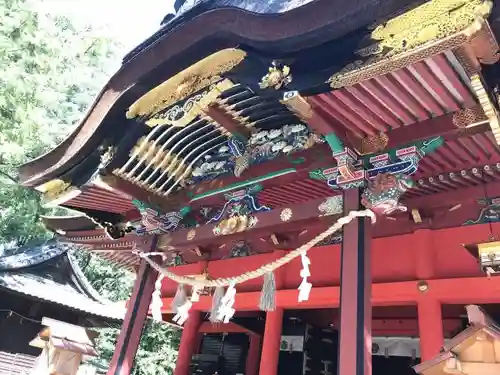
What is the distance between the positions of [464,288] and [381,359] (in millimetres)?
3500

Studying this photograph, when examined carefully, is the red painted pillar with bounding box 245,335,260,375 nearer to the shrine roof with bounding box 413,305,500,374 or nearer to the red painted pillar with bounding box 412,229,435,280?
the red painted pillar with bounding box 412,229,435,280

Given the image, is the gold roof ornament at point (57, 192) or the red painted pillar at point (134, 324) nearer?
the red painted pillar at point (134, 324)

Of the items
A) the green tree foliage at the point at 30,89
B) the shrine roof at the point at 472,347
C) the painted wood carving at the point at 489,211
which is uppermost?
the green tree foliage at the point at 30,89

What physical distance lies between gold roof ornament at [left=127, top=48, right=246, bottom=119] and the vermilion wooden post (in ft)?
4.96

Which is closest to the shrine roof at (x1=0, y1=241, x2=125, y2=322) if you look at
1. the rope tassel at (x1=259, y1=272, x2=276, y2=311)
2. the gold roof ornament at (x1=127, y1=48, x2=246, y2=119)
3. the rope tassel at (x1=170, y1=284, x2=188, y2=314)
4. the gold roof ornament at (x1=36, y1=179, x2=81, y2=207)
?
the gold roof ornament at (x1=36, y1=179, x2=81, y2=207)

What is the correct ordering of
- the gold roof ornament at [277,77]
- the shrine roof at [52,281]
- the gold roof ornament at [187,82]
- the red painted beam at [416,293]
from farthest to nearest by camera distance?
the shrine roof at [52,281] < the red painted beam at [416,293] < the gold roof ornament at [187,82] < the gold roof ornament at [277,77]

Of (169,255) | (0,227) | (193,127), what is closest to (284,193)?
(193,127)

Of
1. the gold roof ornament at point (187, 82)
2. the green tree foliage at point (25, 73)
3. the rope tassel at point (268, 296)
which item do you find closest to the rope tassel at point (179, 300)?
the rope tassel at point (268, 296)

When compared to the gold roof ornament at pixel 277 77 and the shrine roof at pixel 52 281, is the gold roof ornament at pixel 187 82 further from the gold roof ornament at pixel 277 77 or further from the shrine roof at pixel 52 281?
the shrine roof at pixel 52 281

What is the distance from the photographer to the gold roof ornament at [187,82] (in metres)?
3.43

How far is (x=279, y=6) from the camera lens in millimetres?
3186

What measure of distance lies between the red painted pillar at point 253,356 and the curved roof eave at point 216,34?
522 cm

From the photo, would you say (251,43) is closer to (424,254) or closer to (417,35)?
(417,35)

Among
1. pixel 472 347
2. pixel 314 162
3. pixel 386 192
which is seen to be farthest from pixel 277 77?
pixel 472 347
